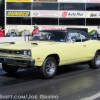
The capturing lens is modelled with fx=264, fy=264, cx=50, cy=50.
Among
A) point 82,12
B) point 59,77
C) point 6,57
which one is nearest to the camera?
point 6,57

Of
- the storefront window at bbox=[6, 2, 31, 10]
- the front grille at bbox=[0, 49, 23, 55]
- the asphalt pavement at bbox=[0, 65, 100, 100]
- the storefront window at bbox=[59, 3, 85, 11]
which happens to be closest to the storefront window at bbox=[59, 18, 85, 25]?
the storefront window at bbox=[59, 3, 85, 11]

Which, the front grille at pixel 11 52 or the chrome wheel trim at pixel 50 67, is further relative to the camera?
the chrome wheel trim at pixel 50 67

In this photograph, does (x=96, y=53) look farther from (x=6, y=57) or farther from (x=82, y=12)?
(x=82, y=12)

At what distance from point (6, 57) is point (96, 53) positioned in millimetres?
3940

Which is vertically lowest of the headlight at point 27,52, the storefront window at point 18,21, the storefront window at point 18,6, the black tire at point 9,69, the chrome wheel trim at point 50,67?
the black tire at point 9,69

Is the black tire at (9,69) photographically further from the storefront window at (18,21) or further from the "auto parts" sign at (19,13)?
the "auto parts" sign at (19,13)

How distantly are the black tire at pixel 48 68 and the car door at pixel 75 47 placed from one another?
2.27 ft

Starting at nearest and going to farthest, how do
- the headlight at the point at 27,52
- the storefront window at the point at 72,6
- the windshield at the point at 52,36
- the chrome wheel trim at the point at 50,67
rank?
the headlight at the point at 27,52
the chrome wheel trim at the point at 50,67
the windshield at the point at 52,36
the storefront window at the point at 72,6

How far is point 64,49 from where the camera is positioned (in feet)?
28.2

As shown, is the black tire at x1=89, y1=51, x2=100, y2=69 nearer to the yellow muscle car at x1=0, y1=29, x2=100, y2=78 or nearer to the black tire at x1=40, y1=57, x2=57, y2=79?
the yellow muscle car at x1=0, y1=29, x2=100, y2=78

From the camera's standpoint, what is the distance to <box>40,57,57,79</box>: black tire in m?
7.95

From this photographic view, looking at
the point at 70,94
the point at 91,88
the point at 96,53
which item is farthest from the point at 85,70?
the point at 70,94

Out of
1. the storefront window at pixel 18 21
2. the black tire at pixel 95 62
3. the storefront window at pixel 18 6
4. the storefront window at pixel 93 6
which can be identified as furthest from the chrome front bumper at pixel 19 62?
the storefront window at pixel 93 6

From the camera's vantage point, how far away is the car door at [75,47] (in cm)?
885
